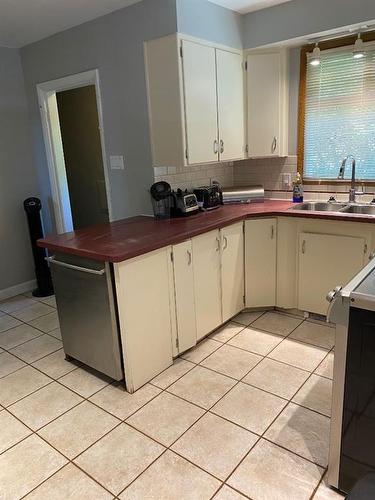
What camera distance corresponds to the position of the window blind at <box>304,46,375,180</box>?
3.09m

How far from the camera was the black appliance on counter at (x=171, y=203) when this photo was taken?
2953mm

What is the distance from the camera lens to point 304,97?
3.37 m

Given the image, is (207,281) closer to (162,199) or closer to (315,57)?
(162,199)

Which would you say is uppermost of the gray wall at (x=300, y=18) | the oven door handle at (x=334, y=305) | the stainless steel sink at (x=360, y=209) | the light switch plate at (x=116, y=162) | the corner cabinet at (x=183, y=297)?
the gray wall at (x=300, y=18)

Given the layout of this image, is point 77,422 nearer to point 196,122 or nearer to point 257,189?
point 196,122

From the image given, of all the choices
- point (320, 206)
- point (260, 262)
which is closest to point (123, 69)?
point (260, 262)

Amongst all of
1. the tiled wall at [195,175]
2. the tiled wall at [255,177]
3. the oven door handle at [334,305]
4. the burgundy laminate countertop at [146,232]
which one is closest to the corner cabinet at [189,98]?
the tiled wall at [195,175]

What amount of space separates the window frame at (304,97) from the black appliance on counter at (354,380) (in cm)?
201

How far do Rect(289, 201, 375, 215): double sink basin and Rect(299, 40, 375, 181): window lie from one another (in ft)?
0.83

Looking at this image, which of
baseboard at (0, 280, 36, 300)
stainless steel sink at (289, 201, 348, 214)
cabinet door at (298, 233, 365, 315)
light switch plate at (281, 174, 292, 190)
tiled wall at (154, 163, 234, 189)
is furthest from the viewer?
baseboard at (0, 280, 36, 300)

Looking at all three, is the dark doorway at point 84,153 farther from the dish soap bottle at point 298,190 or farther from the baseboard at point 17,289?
the dish soap bottle at point 298,190

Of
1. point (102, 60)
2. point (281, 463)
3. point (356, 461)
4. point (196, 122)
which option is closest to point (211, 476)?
point (281, 463)

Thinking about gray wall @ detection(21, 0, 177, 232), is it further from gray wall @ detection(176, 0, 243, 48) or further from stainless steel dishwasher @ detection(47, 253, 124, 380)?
stainless steel dishwasher @ detection(47, 253, 124, 380)

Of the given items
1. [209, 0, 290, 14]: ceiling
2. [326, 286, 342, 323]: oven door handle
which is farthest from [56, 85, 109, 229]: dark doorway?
[326, 286, 342, 323]: oven door handle
